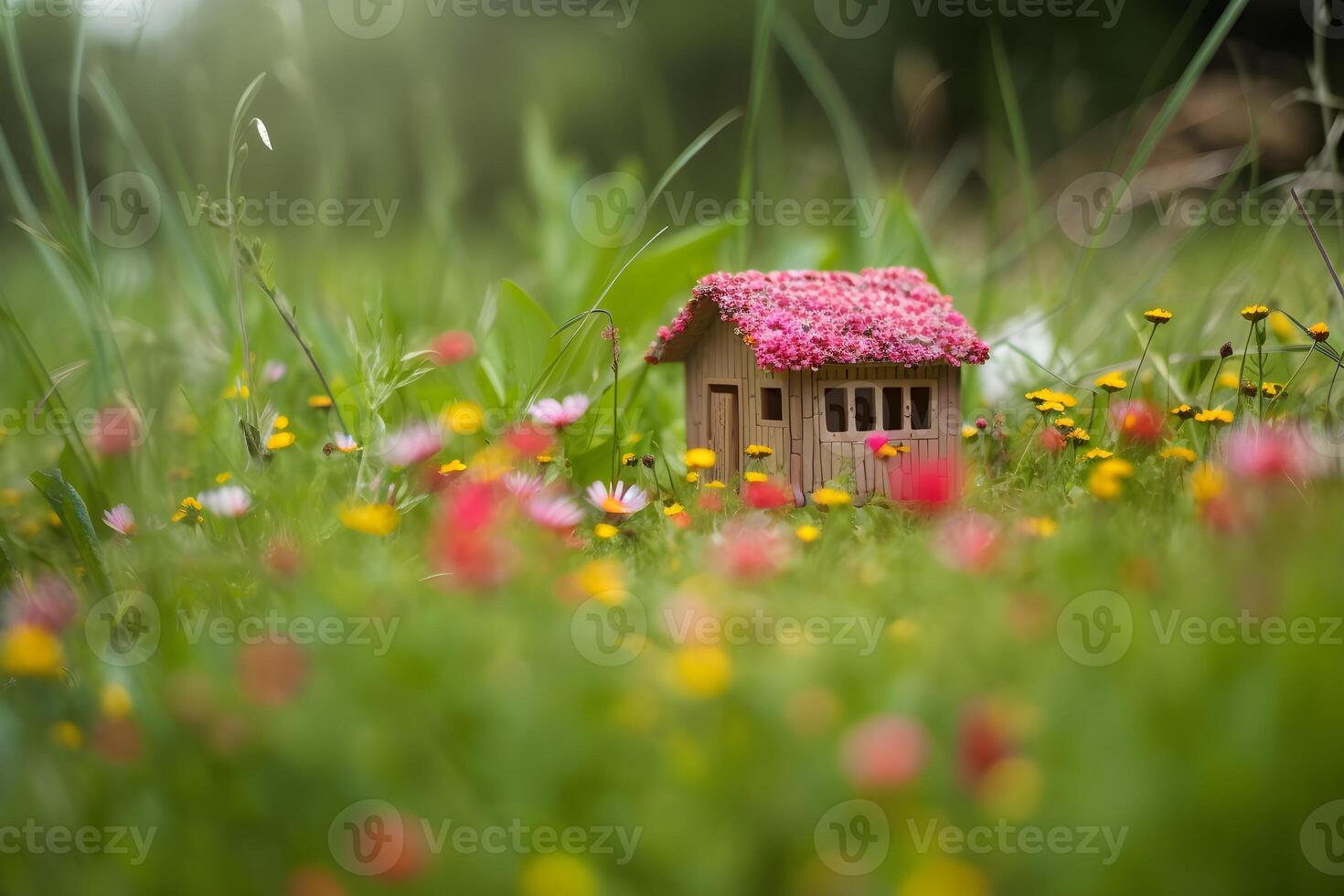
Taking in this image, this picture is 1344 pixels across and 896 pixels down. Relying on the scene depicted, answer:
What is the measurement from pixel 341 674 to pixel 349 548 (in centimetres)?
50

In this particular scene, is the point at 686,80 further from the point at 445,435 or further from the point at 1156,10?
the point at 445,435

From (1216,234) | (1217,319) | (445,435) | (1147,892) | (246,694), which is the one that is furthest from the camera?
(1216,234)

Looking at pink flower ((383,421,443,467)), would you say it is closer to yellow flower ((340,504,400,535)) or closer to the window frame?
yellow flower ((340,504,400,535))

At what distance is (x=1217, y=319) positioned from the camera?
7.64ft

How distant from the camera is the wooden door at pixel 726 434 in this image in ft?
5.99

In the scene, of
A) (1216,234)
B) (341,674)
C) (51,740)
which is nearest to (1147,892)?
(341,674)

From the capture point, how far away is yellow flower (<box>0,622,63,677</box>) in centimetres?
85
